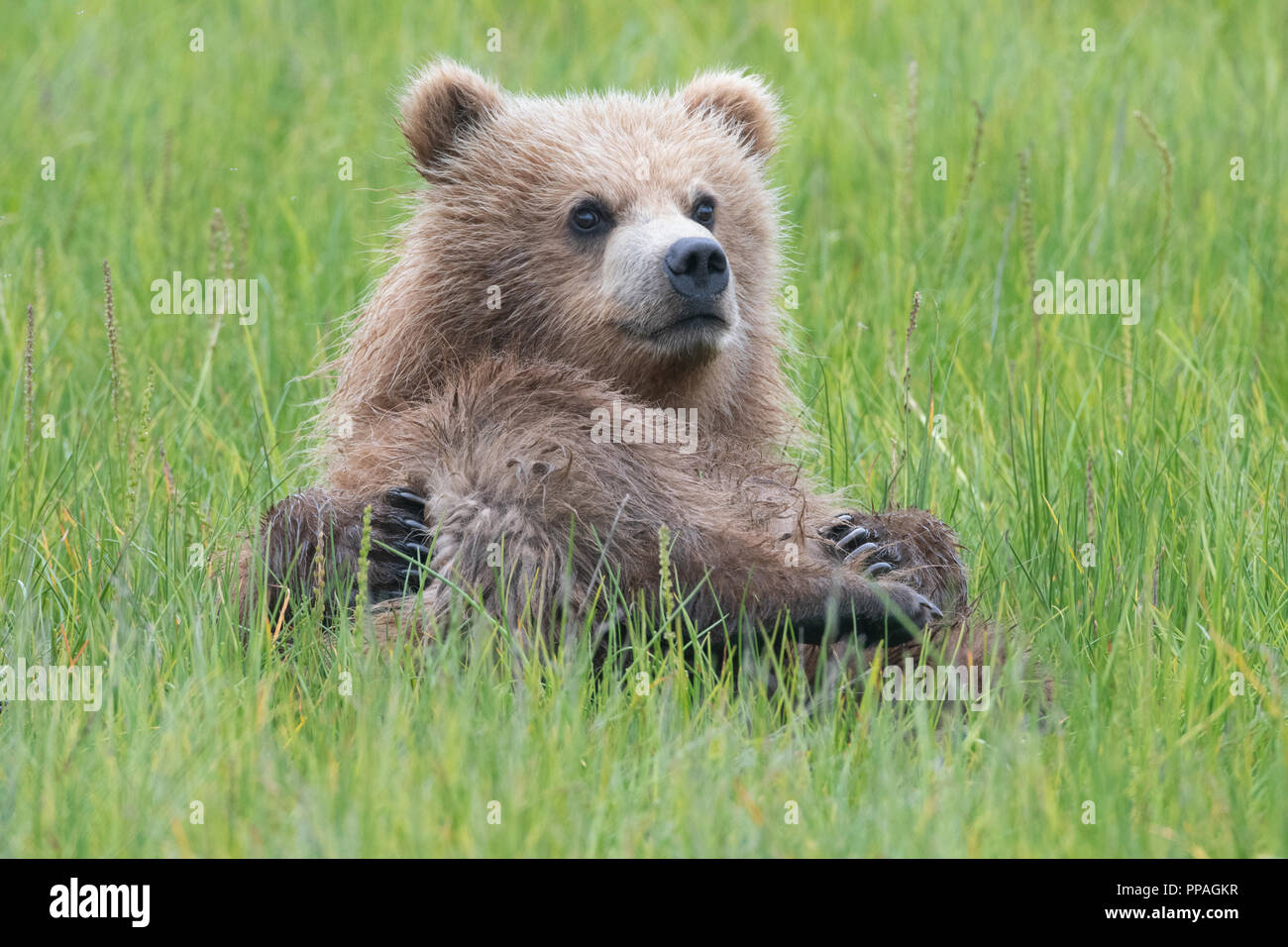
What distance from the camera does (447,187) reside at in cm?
519

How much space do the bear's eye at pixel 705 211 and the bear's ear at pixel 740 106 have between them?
58cm

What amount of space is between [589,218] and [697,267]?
518 mm

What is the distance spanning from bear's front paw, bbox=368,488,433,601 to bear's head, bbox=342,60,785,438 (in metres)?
0.53

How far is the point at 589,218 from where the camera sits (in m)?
4.98

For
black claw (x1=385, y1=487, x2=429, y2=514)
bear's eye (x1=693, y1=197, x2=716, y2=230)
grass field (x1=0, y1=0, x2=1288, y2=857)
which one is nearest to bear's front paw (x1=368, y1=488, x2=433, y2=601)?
black claw (x1=385, y1=487, x2=429, y2=514)

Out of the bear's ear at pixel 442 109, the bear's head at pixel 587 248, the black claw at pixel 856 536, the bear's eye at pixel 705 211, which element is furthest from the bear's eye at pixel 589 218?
the black claw at pixel 856 536

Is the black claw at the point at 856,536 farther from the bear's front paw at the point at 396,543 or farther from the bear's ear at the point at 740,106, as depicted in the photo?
the bear's ear at the point at 740,106

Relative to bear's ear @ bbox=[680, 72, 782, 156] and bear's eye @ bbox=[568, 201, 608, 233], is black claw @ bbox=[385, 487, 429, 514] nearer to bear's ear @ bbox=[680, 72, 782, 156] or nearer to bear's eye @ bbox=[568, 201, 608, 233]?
bear's eye @ bbox=[568, 201, 608, 233]

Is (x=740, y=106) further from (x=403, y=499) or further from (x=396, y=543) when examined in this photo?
(x=396, y=543)

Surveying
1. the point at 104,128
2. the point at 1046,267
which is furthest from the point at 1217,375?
the point at 104,128

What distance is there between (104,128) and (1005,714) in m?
6.83

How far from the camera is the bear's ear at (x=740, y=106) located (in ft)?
18.7

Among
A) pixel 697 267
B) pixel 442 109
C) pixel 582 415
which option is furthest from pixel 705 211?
pixel 582 415

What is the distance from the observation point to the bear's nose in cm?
460
